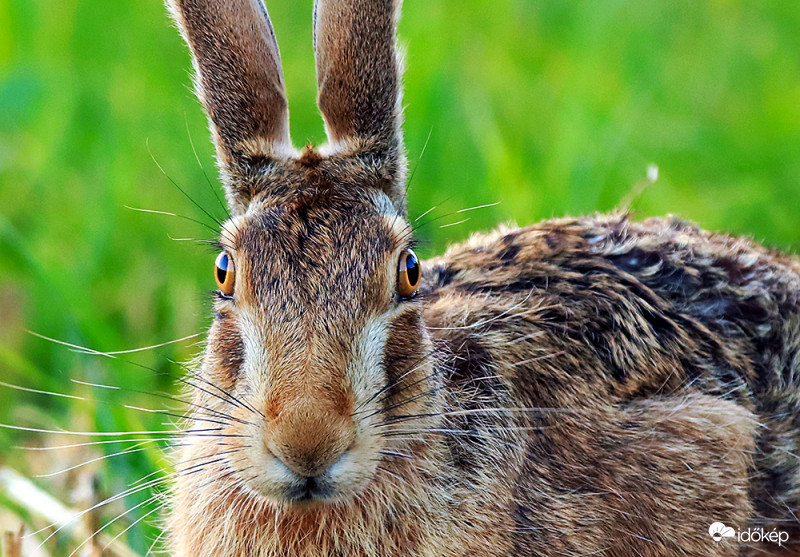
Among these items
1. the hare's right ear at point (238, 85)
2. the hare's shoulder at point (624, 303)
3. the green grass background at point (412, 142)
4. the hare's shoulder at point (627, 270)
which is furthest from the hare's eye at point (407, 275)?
the green grass background at point (412, 142)

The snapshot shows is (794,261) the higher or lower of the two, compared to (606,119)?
lower

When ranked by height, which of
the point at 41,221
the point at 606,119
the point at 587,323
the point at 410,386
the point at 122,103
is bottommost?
the point at 410,386

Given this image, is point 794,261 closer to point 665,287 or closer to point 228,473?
point 665,287

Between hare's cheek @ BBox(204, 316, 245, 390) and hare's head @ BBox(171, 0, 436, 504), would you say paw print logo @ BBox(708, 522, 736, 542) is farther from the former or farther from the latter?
hare's cheek @ BBox(204, 316, 245, 390)

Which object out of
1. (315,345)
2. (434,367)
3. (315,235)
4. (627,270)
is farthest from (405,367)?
(627,270)

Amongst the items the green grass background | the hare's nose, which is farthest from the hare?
the green grass background

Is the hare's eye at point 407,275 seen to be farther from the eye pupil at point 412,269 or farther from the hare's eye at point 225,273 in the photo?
the hare's eye at point 225,273

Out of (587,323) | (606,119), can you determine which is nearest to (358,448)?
(587,323)

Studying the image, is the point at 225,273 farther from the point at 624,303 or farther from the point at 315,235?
the point at 624,303
